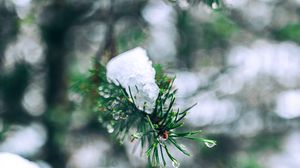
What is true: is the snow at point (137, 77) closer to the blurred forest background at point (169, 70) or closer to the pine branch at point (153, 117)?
the pine branch at point (153, 117)

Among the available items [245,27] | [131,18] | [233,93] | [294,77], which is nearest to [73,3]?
[131,18]

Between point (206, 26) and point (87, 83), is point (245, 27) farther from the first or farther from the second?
point (87, 83)

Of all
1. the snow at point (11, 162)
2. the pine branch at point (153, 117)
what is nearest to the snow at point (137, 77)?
the pine branch at point (153, 117)

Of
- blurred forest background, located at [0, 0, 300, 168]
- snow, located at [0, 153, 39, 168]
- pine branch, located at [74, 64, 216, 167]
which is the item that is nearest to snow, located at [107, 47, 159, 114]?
pine branch, located at [74, 64, 216, 167]

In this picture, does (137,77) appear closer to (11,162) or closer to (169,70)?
(11,162)

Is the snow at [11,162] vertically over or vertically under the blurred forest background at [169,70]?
over

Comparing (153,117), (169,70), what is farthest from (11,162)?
(169,70)
